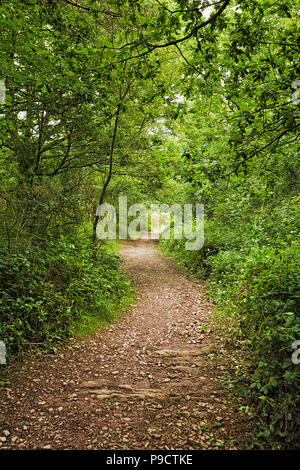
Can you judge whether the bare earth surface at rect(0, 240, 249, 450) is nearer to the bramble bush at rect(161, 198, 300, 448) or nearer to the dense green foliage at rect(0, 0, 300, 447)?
the bramble bush at rect(161, 198, 300, 448)

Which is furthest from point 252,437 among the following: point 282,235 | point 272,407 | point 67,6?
point 67,6

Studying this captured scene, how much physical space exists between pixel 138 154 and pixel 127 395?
7.23 m

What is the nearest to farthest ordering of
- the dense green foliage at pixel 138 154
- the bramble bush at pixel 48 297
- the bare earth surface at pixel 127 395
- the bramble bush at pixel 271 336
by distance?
1. the bramble bush at pixel 271 336
2. the bare earth surface at pixel 127 395
3. the dense green foliage at pixel 138 154
4. the bramble bush at pixel 48 297

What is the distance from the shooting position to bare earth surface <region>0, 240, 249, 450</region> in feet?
9.37

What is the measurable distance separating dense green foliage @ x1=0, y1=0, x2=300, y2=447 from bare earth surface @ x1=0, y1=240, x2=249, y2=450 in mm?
463

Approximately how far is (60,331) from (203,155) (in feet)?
14.1

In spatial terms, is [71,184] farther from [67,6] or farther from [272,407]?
[272,407]

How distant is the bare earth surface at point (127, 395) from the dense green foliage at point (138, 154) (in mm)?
463

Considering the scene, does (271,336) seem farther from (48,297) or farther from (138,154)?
(138,154)

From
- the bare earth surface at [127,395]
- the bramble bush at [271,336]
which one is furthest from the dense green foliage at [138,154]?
the bare earth surface at [127,395]

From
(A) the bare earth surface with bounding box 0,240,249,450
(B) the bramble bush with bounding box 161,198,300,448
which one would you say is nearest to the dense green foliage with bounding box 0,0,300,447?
(B) the bramble bush with bounding box 161,198,300,448

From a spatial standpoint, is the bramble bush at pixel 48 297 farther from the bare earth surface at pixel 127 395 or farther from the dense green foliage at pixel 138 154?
the bare earth surface at pixel 127 395

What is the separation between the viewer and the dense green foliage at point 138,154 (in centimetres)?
325

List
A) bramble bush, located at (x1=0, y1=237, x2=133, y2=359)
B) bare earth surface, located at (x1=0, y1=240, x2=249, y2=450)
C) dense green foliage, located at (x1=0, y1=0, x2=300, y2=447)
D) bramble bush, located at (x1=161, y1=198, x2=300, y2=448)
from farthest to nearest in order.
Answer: bramble bush, located at (x1=0, y1=237, x2=133, y2=359), dense green foliage, located at (x1=0, y1=0, x2=300, y2=447), bare earth surface, located at (x1=0, y1=240, x2=249, y2=450), bramble bush, located at (x1=161, y1=198, x2=300, y2=448)
